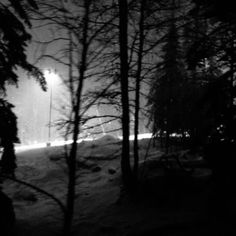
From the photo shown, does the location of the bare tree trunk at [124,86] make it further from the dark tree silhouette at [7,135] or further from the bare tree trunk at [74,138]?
the bare tree trunk at [74,138]

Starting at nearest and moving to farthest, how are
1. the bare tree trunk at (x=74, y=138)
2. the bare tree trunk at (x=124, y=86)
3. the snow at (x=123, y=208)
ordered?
the bare tree trunk at (x=74, y=138) → the snow at (x=123, y=208) → the bare tree trunk at (x=124, y=86)

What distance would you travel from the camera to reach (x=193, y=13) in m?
7.64

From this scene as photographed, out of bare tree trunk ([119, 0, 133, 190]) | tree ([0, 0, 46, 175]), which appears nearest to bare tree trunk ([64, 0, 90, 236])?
tree ([0, 0, 46, 175])

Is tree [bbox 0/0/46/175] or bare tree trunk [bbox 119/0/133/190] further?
bare tree trunk [bbox 119/0/133/190]

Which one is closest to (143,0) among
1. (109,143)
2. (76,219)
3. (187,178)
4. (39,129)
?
(187,178)

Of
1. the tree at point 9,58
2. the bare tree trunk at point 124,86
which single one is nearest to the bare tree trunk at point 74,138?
the tree at point 9,58

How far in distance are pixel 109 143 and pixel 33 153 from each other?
6723 mm

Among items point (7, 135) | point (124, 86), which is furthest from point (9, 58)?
point (124, 86)

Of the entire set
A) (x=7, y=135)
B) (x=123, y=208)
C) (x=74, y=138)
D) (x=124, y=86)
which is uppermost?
(x=124, y=86)

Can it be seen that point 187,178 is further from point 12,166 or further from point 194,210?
point 12,166

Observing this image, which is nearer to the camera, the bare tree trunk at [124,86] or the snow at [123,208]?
the snow at [123,208]

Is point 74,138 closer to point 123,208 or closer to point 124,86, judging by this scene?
point 123,208

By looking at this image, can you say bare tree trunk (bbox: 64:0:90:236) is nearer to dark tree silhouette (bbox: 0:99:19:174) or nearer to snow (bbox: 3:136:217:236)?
snow (bbox: 3:136:217:236)

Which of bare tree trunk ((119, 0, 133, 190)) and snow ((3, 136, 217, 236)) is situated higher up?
bare tree trunk ((119, 0, 133, 190))
